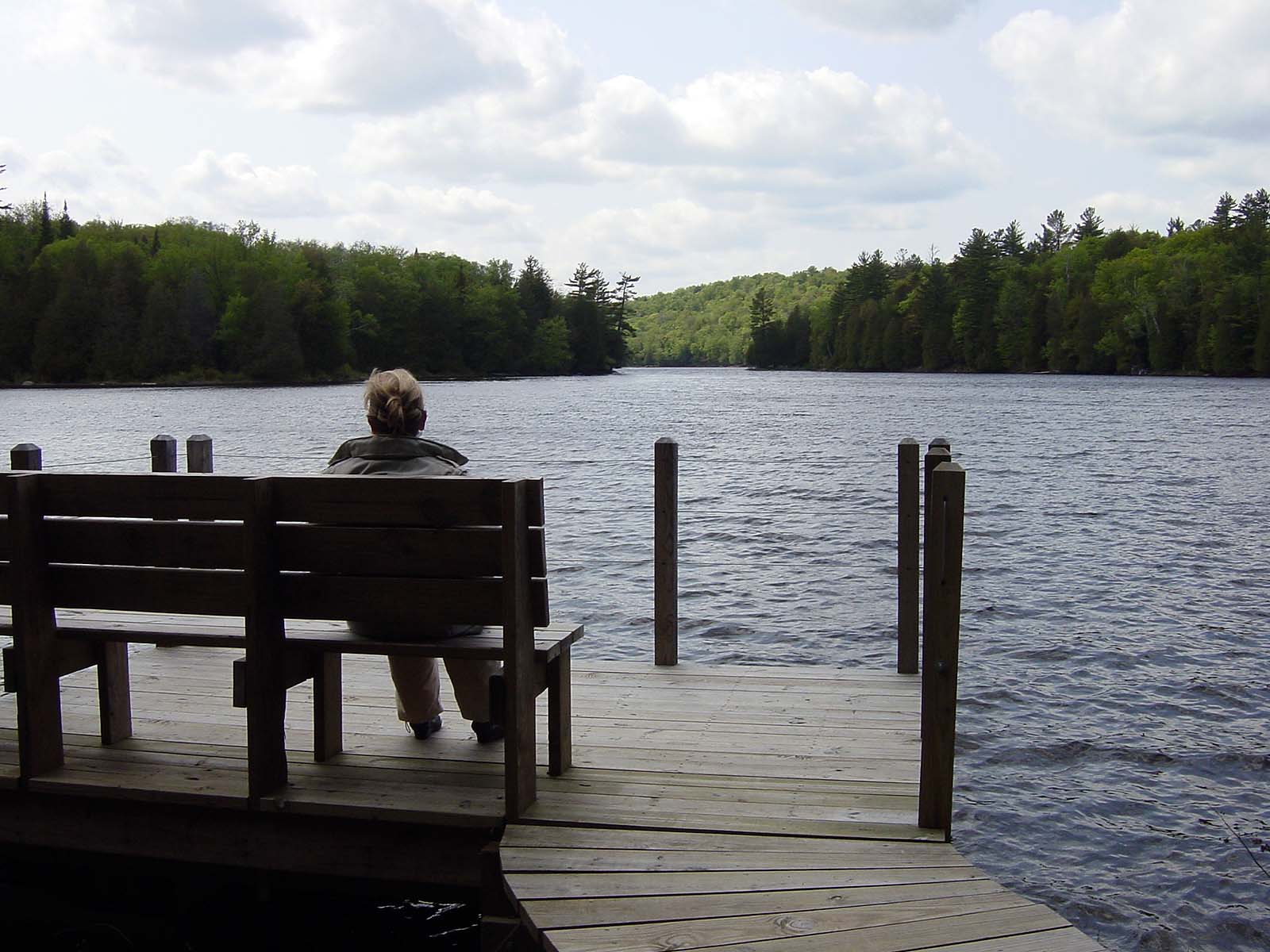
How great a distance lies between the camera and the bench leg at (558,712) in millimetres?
4805

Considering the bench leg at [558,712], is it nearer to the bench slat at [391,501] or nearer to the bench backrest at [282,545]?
the bench backrest at [282,545]

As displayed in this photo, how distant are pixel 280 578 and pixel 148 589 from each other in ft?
1.87

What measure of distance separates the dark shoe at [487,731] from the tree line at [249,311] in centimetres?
11229

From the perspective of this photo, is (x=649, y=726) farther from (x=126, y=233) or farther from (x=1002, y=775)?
(x=126, y=233)

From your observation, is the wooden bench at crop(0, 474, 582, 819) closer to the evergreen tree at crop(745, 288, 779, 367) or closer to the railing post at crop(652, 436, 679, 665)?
the railing post at crop(652, 436, 679, 665)

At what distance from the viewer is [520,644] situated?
432cm

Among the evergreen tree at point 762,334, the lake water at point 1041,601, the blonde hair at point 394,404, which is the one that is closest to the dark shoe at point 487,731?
the blonde hair at point 394,404

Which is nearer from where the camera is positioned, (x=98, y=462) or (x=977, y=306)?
(x=98, y=462)

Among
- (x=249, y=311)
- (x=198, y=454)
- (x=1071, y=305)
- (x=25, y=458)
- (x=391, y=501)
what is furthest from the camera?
(x=1071, y=305)

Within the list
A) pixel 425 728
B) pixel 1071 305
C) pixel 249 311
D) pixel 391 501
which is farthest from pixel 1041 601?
pixel 1071 305

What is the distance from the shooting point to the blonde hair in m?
4.95

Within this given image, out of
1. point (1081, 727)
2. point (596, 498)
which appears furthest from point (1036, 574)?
point (596, 498)

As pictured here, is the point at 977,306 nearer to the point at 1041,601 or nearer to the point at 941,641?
the point at 1041,601

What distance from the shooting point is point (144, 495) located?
452 cm
